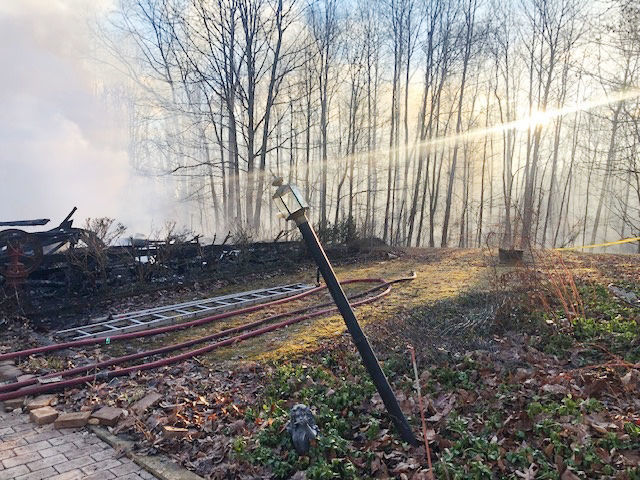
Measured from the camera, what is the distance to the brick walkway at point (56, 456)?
10.5 ft

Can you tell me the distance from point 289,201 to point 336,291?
30.7 inches

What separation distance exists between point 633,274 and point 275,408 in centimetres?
825

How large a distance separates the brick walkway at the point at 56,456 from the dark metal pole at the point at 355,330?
1880 millimetres

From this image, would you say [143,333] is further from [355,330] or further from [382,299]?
[355,330]

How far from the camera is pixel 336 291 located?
127 inches

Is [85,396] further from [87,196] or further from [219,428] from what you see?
[87,196]

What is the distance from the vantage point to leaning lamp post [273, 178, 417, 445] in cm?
315

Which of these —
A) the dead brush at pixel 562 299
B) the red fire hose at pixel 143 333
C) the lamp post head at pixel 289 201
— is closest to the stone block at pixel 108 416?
the red fire hose at pixel 143 333

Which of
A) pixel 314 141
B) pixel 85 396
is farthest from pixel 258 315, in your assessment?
pixel 314 141

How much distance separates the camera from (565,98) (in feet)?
89.2

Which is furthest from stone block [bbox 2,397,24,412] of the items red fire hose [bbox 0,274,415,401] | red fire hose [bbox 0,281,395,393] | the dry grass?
the dry grass

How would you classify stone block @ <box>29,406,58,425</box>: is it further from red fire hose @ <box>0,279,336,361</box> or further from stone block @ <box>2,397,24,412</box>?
red fire hose @ <box>0,279,336,361</box>

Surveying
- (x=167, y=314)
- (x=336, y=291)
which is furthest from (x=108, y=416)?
(x=167, y=314)

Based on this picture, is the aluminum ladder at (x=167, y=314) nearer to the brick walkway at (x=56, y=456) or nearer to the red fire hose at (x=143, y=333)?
the red fire hose at (x=143, y=333)
